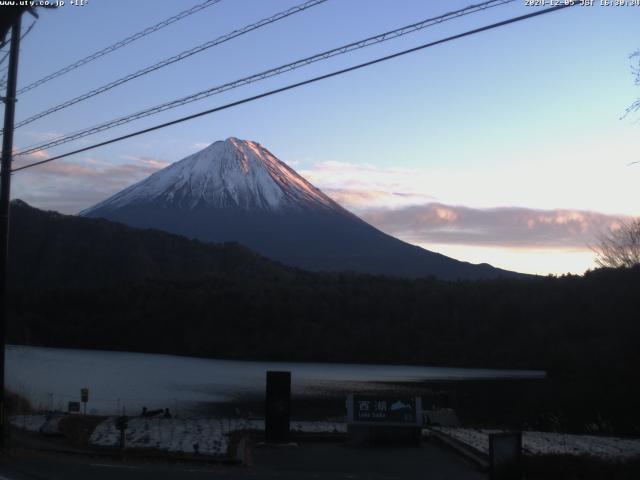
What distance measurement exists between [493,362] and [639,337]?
55023 mm

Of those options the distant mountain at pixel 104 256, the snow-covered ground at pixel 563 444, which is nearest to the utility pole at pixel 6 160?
the snow-covered ground at pixel 563 444

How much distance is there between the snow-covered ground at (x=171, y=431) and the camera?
19.4m

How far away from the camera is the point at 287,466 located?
17.1 metres

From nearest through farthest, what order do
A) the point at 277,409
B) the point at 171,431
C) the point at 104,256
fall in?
the point at 277,409
the point at 171,431
the point at 104,256

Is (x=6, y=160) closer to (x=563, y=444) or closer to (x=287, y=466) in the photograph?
(x=287, y=466)

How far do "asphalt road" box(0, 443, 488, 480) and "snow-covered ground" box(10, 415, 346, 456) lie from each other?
4.73 ft

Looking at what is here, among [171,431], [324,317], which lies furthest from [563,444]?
[324,317]

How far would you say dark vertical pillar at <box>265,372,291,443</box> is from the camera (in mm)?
19781

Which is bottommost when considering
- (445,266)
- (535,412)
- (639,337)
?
(535,412)

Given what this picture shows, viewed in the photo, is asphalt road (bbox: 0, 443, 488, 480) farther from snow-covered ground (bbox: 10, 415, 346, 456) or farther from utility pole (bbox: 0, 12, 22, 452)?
utility pole (bbox: 0, 12, 22, 452)

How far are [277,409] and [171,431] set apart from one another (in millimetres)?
3826

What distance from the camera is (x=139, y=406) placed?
37969 millimetres

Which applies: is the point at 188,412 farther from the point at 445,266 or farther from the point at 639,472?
the point at 445,266

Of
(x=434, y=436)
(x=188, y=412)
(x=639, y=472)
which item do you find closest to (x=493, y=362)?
(x=188, y=412)
